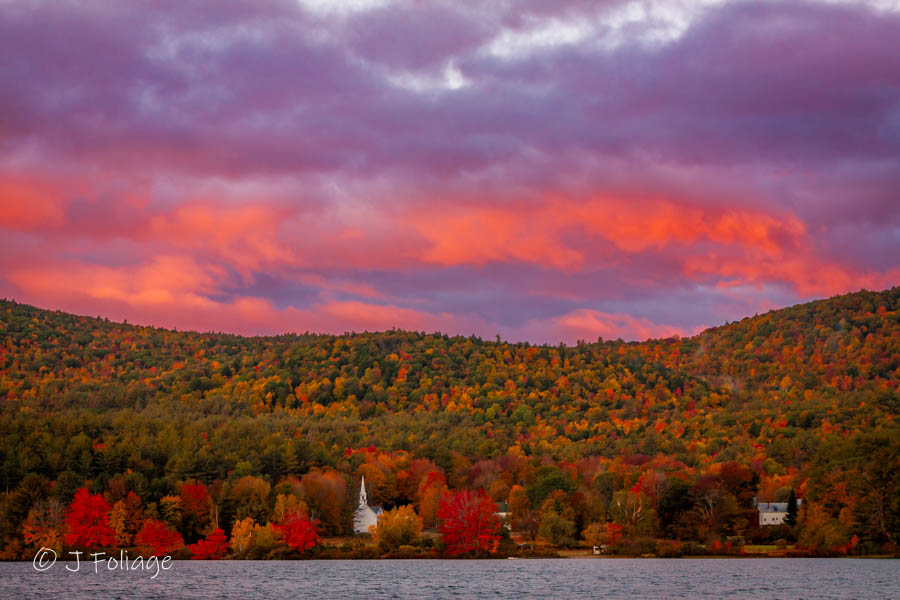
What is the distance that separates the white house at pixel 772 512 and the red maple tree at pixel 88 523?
95.2 metres

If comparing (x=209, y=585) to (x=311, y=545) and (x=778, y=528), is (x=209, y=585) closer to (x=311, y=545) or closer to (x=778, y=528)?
(x=311, y=545)

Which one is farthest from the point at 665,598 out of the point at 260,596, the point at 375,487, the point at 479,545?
the point at 375,487

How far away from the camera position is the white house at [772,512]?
158 meters

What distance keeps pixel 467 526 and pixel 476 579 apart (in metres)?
36.4

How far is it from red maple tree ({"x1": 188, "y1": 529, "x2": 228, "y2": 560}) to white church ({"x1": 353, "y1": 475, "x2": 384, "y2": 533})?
104 ft

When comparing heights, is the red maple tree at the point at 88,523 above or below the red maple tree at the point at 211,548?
above

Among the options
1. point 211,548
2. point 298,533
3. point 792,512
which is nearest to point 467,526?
point 298,533

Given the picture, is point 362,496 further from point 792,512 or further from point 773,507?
point 792,512

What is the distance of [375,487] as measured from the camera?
580ft

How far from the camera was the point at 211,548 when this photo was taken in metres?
136

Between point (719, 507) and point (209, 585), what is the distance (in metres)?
82.0

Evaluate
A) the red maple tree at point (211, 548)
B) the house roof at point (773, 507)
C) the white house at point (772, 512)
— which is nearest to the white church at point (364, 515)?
the red maple tree at point (211, 548)

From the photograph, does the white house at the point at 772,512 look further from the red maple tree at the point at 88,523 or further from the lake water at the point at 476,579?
the red maple tree at the point at 88,523

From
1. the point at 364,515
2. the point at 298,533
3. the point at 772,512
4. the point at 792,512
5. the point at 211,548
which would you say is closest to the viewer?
the point at 211,548
